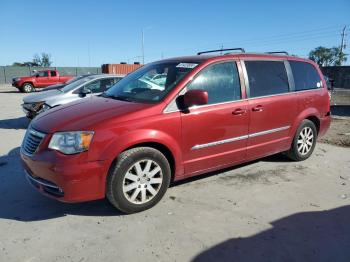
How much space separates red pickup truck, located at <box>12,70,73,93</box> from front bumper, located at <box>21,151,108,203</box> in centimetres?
2489

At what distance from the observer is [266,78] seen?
17.6 feet

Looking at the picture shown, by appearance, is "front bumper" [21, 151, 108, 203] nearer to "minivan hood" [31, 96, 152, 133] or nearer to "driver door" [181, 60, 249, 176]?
"minivan hood" [31, 96, 152, 133]

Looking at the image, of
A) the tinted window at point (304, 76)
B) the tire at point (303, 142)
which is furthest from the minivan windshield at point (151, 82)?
the tire at point (303, 142)

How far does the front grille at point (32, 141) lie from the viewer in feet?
13.0

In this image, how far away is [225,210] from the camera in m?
4.17

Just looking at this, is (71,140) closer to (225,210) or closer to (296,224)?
(225,210)

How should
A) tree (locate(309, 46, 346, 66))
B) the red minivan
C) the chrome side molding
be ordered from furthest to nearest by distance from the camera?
tree (locate(309, 46, 346, 66)) < the chrome side molding < the red minivan

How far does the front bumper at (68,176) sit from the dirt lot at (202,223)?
35cm

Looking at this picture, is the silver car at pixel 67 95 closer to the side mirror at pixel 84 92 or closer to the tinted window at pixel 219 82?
the side mirror at pixel 84 92

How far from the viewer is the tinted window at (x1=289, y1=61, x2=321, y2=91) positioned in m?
5.88

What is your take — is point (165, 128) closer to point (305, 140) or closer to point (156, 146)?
point (156, 146)

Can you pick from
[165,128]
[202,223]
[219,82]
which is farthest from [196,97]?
[202,223]

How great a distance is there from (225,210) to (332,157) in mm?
3267

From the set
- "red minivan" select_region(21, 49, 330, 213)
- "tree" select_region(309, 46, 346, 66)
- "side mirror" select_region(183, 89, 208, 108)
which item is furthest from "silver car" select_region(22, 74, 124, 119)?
"tree" select_region(309, 46, 346, 66)
